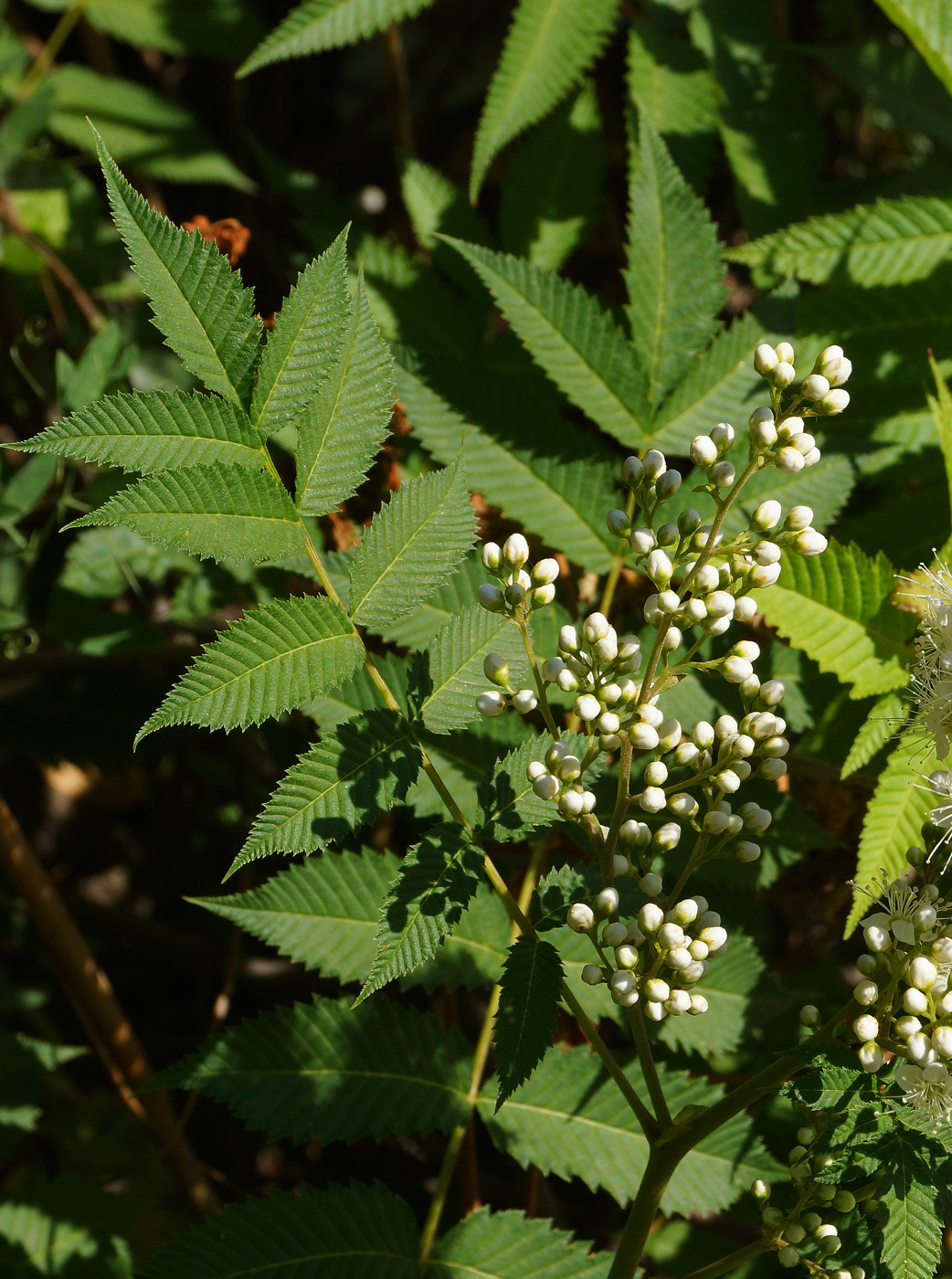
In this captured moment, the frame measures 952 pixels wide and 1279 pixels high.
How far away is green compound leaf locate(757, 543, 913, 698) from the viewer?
5.75ft

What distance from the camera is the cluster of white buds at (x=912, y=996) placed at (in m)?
1.23

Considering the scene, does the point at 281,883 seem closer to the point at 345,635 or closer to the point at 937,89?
the point at 345,635

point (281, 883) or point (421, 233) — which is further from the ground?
point (421, 233)

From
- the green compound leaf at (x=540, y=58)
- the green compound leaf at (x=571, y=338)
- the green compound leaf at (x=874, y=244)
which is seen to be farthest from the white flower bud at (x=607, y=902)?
the green compound leaf at (x=540, y=58)

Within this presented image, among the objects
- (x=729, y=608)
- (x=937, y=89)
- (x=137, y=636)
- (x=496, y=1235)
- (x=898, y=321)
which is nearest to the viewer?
(x=729, y=608)

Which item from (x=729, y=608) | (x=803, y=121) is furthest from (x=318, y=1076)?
(x=803, y=121)

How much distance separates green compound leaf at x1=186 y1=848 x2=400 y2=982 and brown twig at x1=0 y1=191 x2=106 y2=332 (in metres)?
1.79

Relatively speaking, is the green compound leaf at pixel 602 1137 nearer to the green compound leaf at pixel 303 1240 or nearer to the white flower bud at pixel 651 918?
the green compound leaf at pixel 303 1240

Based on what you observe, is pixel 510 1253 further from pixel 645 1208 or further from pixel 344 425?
pixel 344 425

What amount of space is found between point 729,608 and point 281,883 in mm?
854

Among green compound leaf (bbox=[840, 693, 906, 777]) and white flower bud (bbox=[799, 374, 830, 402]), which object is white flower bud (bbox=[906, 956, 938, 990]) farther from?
white flower bud (bbox=[799, 374, 830, 402])

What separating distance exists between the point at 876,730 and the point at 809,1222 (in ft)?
2.27

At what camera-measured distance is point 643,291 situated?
1929mm

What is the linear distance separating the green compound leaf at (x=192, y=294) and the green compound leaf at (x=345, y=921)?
74 cm
